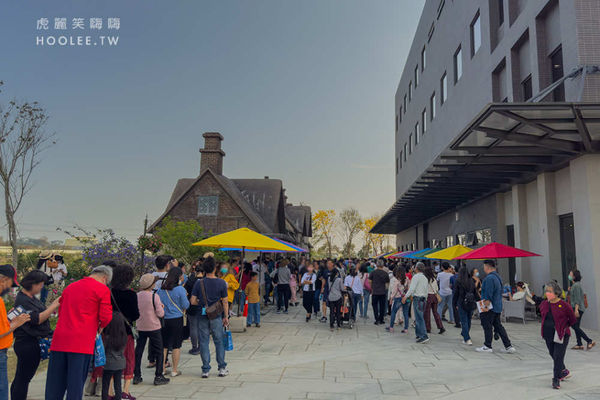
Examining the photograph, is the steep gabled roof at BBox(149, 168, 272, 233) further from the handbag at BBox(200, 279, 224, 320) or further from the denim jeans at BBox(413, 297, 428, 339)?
the handbag at BBox(200, 279, 224, 320)

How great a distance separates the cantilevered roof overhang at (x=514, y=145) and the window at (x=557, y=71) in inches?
75.0

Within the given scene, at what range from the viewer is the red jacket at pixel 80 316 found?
424 cm

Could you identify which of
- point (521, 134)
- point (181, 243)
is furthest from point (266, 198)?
point (521, 134)

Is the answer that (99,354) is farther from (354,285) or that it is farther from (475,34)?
(475,34)

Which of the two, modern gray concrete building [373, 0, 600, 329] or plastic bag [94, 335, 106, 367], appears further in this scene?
modern gray concrete building [373, 0, 600, 329]

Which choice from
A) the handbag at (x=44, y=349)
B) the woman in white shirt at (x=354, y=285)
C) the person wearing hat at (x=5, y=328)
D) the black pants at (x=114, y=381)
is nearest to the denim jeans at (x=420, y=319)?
the woman in white shirt at (x=354, y=285)

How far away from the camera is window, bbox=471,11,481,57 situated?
19.0 m

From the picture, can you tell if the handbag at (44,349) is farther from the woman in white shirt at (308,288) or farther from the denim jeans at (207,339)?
the woman in white shirt at (308,288)

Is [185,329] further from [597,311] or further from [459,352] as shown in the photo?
[597,311]

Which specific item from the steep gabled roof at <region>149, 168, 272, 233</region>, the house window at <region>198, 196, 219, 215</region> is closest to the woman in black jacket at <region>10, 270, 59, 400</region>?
the steep gabled roof at <region>149, 168, 272, 233</region>

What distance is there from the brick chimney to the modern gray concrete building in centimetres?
1559

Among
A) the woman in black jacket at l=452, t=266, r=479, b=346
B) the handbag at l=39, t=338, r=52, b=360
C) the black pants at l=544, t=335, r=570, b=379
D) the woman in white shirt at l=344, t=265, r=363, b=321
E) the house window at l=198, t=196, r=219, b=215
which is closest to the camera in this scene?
the handbag at l=39, t=338, r=52, b=360

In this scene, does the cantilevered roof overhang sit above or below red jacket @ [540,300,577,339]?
above

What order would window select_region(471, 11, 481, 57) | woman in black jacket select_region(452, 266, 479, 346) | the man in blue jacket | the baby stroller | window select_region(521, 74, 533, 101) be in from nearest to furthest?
the man in blue jacket < woman in black jacket select_region(452, 266, 479, 346) < the baby stroller < window select_region(521, 74, 533, 101) < window select_region(471, 11, 481, 57)
